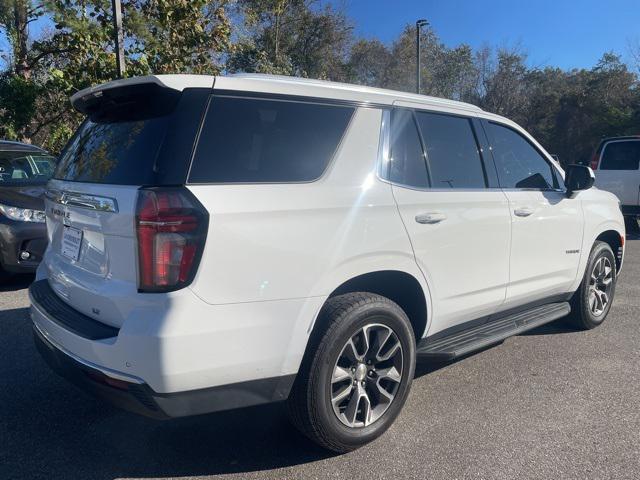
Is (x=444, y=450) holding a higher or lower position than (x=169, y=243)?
lower

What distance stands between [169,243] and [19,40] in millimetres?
16247

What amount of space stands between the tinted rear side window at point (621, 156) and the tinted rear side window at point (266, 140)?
35.0 ft

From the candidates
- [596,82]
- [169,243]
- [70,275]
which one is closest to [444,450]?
[169,243]

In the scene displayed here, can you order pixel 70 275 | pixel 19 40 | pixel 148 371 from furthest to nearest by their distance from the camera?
1. pixel 19 40
2. pixel 70 275
3. pixel 148 371

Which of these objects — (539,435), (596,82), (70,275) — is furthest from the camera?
(596,82)

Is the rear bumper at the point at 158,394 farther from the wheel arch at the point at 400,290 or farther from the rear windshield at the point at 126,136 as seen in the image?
the rear windshield at the point at 126,136

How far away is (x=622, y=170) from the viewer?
37.4 feet

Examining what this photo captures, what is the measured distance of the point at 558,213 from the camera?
429 centimetres

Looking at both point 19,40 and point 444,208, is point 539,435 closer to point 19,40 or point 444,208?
point 444,208

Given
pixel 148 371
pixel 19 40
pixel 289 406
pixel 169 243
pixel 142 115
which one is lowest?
pixel 289 406

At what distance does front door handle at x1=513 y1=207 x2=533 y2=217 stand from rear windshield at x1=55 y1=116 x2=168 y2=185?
2544mm

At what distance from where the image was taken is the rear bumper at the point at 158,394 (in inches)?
91.7

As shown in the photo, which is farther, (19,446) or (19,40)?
(19,40)

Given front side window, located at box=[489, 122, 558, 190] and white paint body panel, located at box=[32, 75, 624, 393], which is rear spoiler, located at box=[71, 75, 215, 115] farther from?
front side window, located at box=[489, 122, 558, 190]
